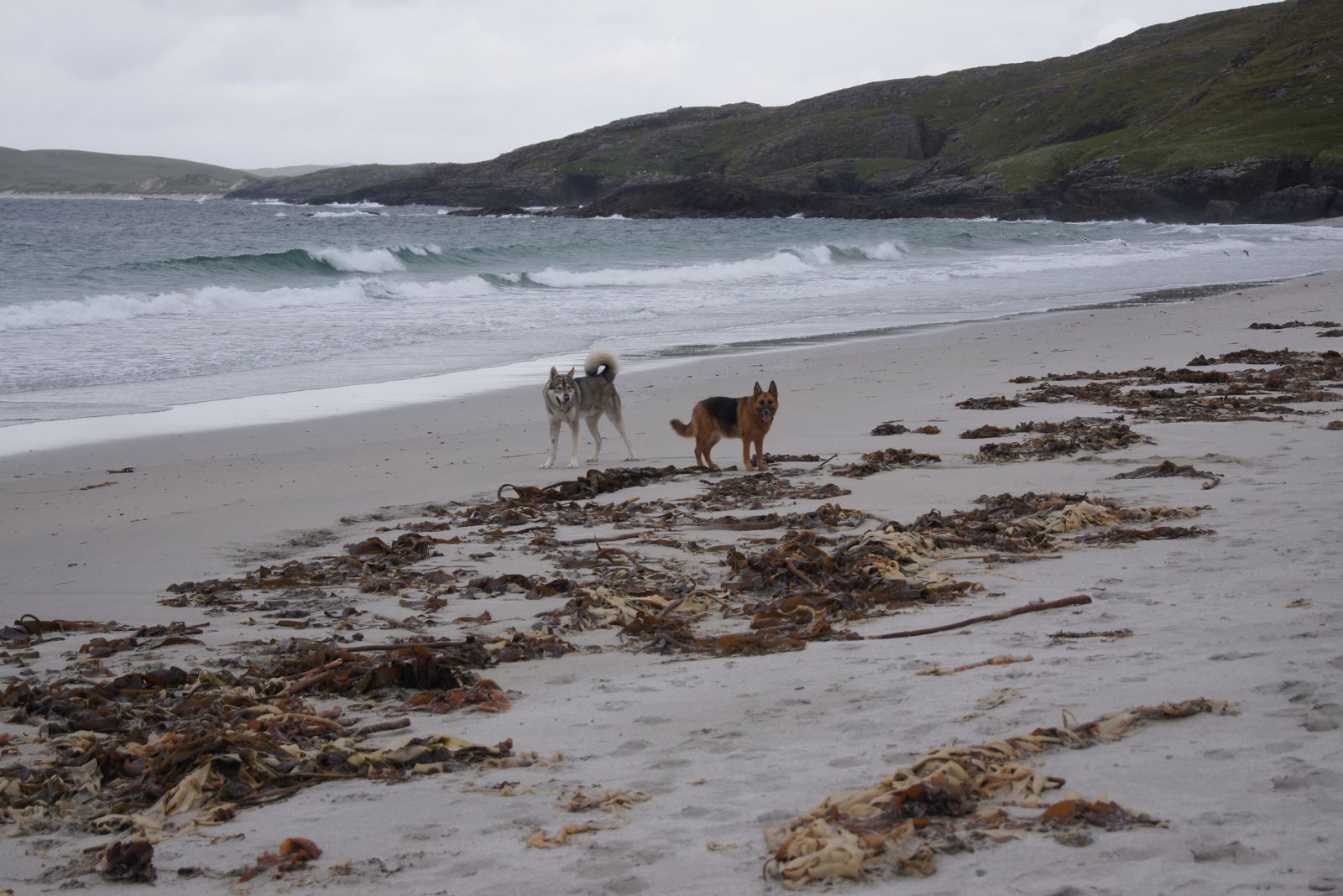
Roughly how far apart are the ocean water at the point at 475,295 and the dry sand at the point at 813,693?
528 centimetres

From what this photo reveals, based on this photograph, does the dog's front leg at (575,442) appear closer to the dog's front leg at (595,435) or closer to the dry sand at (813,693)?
the dog's front leg at (595,435)

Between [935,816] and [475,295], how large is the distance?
2680cm

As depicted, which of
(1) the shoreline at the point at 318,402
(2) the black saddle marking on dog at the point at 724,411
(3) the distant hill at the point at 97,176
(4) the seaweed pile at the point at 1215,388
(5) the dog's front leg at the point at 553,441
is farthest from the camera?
(3) the distant hill at the point at 97,176

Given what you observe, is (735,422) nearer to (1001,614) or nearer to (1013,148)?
(1001,614)

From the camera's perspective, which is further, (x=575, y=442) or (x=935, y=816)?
(x=575, y=442)

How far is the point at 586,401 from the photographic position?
33.7ft

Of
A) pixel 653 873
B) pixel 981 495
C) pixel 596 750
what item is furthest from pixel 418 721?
pixel 981 495

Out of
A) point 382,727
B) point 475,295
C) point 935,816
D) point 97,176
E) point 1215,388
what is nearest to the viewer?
point 935,816

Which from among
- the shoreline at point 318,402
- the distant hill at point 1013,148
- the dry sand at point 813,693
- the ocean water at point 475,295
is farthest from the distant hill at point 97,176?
the dry sand at point 813,693

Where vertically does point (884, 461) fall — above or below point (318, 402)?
below

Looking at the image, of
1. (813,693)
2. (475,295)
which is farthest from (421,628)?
(475,295)

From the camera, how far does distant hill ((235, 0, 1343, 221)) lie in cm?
7050

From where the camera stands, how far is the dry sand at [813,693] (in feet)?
8.31

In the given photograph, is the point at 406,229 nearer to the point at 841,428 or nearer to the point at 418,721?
the point at 841,428
